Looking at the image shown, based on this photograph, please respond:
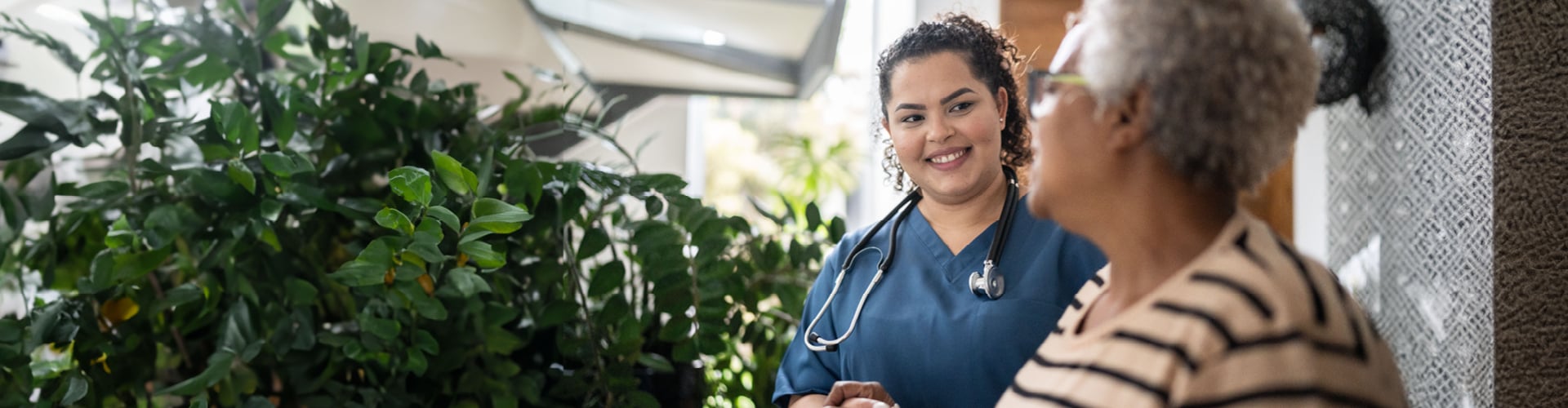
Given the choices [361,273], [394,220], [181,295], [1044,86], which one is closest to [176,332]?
[181,295]

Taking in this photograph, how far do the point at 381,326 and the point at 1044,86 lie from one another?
0.91 meters

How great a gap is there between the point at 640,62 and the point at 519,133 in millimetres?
1273

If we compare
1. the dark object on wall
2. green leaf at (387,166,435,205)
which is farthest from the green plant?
the dark object on wall

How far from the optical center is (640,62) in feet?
9.16

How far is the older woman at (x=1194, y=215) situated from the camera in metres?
0.58

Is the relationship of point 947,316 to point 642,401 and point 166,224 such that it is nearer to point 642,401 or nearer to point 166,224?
point 642,401

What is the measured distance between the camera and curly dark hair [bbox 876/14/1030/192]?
1110 mm

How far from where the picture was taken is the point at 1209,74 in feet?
1.91

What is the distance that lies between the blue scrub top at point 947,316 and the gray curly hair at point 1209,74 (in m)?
0.42

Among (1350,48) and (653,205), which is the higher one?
(1350,48)

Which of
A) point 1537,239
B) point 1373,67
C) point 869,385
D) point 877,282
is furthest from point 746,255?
point 1537,239

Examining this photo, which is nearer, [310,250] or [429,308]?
[429,308]

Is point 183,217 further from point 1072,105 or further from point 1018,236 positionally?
point 1072,105

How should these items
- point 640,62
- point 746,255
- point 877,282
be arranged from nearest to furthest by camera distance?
point 877,282, point 746,255, point 640,62
